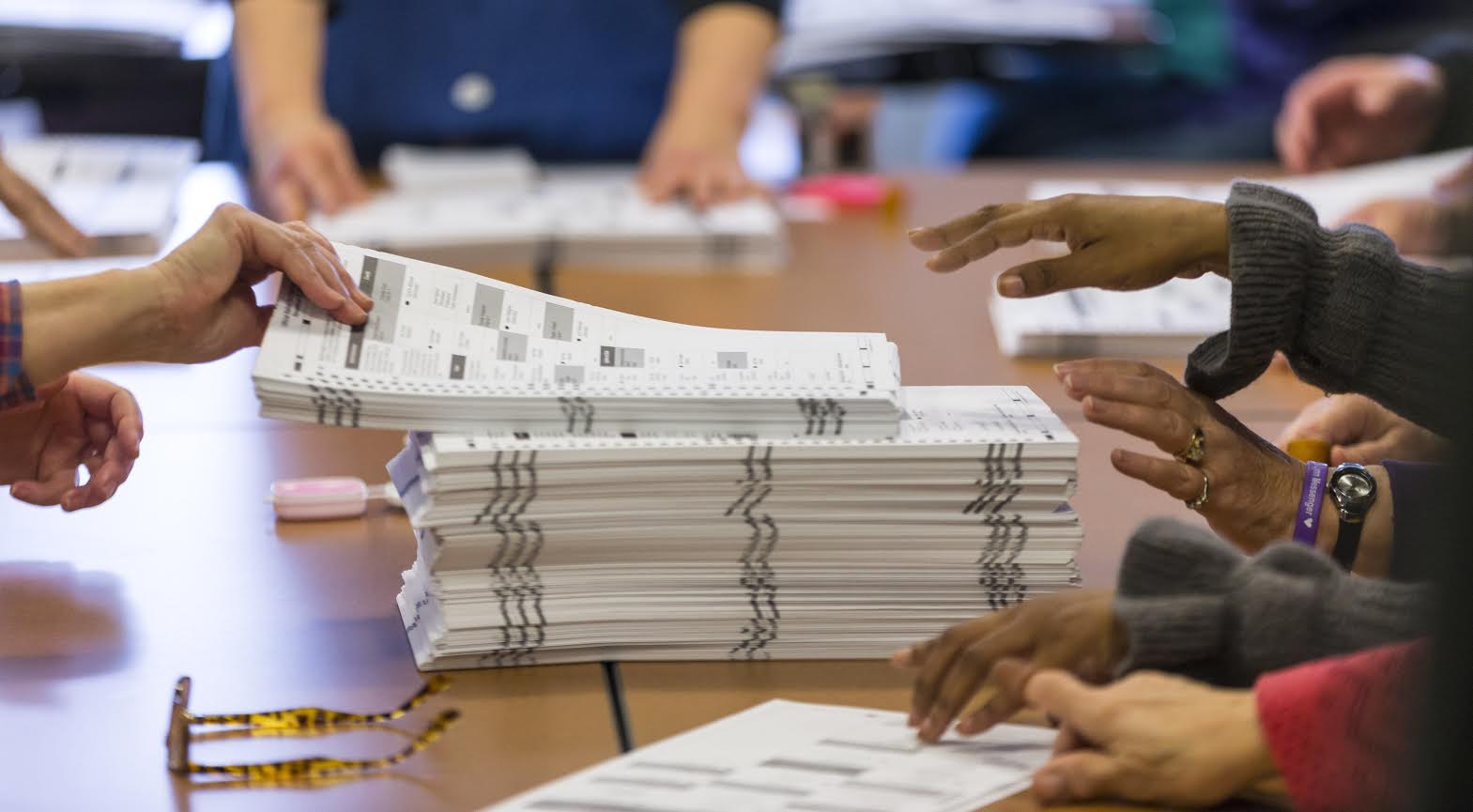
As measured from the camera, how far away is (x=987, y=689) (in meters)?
0.81

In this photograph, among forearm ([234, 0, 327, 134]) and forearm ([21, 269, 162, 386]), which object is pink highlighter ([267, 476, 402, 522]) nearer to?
forearm ([21, 269, 162, 386])

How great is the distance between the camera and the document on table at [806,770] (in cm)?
76

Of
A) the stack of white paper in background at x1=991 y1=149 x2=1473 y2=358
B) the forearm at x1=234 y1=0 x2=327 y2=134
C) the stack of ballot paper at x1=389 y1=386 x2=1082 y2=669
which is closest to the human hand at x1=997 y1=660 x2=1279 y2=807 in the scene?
the stack of ballot paper at x1=389 y1=386 x2=1082 y2=669

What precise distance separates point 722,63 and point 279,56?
0.58 meters

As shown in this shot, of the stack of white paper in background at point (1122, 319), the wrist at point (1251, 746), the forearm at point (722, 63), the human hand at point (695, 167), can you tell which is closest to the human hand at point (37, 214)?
the human hand at point (695, 167)

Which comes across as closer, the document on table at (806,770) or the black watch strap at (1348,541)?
the document on table at (806,770)

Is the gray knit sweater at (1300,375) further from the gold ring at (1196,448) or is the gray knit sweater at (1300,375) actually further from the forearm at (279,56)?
the forearm at (279,56)

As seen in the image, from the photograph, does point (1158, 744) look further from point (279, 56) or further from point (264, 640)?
point (279, 56)

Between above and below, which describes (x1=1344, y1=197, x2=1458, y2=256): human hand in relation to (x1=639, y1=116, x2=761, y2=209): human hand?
below

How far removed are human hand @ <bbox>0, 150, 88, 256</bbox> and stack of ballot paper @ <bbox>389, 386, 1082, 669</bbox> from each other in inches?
37.1

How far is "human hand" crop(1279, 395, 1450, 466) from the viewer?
3.91ft

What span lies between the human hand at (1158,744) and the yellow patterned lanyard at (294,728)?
0.99ft

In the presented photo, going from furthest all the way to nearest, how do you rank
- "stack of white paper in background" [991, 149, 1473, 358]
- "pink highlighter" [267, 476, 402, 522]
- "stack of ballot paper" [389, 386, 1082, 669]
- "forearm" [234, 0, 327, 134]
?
"forearm" [234, 0, 327, 134], "stack of white paper in background" [991, 149, 1473, 358], "pink highlighter" [267, 476, 402, 522], "stack of ballot paper" [389, 386, 1082, 669]

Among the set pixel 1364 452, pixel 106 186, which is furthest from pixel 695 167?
pixel 1364 452
